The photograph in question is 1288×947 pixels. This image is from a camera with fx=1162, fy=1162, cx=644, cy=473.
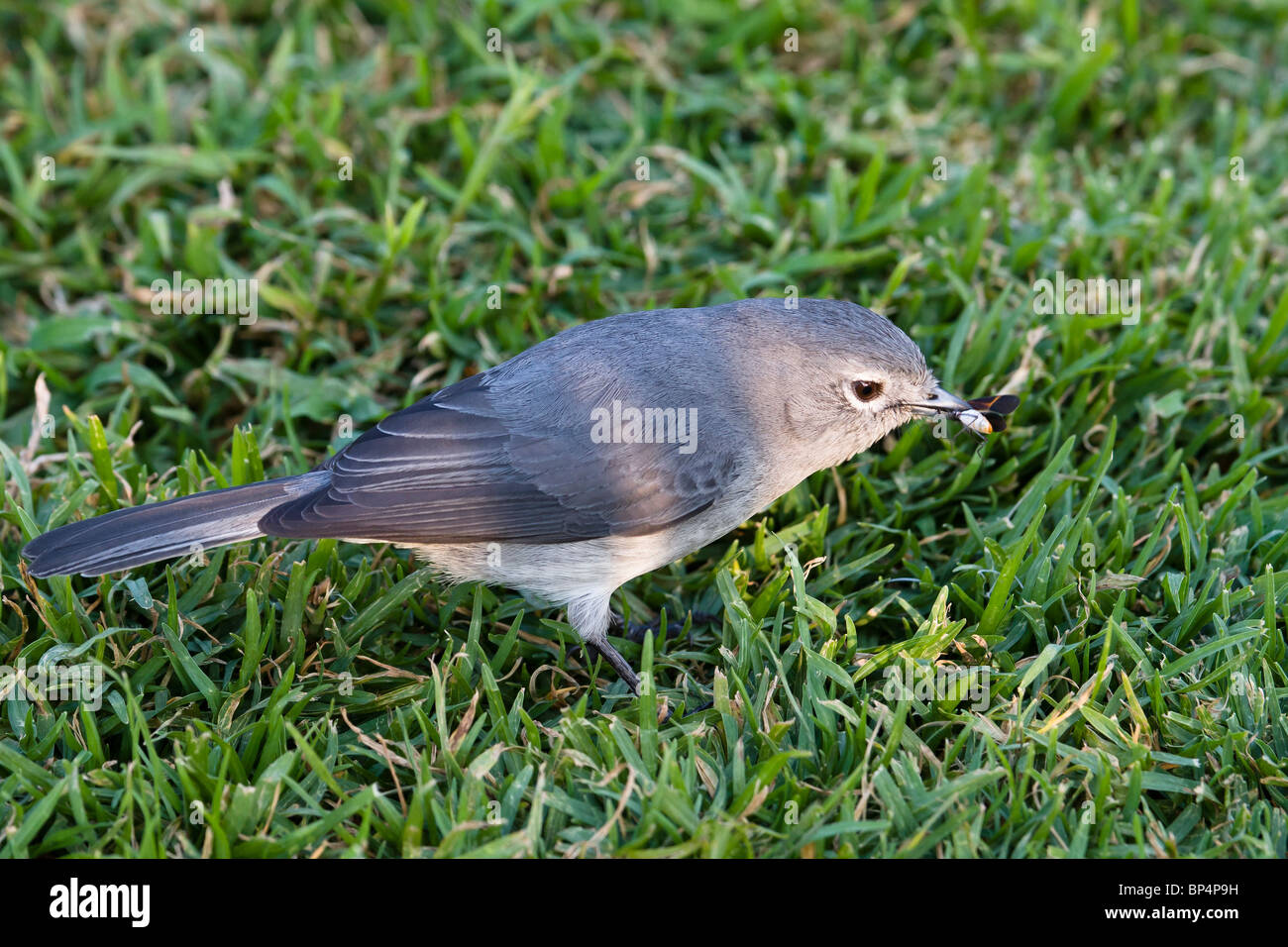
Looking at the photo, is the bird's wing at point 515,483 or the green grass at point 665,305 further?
the bird's wing at point 515,483

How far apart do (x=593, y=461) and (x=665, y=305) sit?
1632mm

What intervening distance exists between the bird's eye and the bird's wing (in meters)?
0.48

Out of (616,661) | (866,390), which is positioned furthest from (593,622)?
(866,390)

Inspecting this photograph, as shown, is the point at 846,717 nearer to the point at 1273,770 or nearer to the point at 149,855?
the point at 1273,770

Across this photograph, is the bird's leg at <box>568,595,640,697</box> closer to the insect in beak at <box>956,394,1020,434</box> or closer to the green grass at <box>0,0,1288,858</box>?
the green grass at <box>0,0,1288,858</box>

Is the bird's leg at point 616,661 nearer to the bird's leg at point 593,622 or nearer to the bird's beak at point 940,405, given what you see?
the bird's leg at point 593,622

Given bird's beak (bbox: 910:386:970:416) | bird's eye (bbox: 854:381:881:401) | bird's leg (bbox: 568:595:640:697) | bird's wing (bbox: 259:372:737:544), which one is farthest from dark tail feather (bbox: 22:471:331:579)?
bird's beak (bbox: 910:386:970:416)

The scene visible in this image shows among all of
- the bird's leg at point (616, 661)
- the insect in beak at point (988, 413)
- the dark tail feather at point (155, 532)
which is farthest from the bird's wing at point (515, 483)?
the insect in beak at point (988, 413)

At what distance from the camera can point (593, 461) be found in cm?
376

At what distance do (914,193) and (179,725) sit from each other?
4017 millimetres

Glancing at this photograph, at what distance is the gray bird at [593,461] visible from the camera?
3.68 meters

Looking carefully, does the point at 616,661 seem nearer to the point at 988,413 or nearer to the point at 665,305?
the point at 988,413

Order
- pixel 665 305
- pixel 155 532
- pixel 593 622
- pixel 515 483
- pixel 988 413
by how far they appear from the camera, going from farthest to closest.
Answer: pixel 665 305 < pixel 988 413 < pixel 593 622 < pixel 515 483 < pixel 155 532

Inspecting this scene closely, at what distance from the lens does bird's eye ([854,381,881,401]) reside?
3873mm
